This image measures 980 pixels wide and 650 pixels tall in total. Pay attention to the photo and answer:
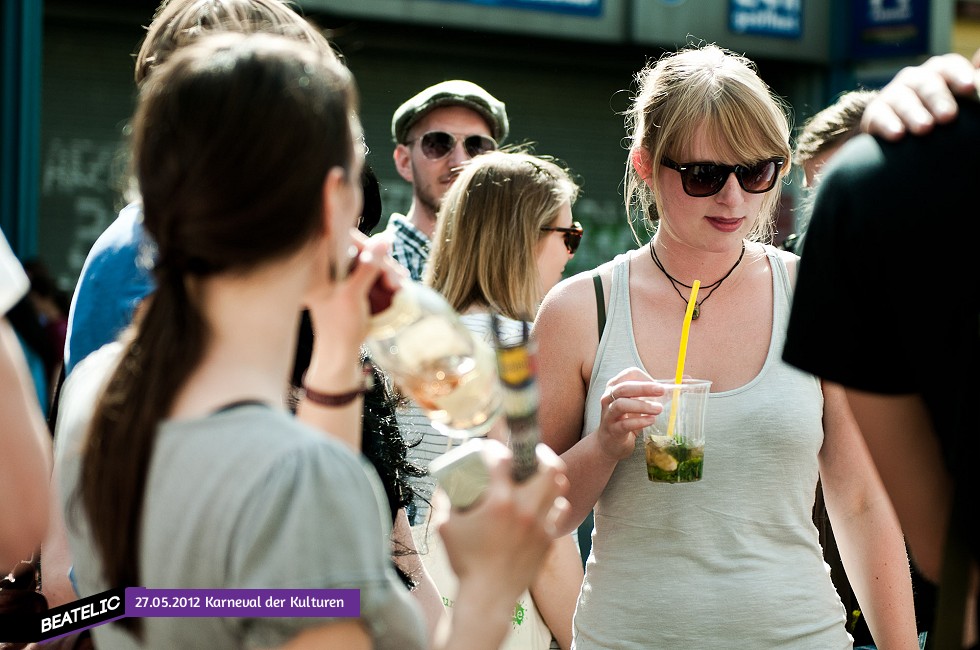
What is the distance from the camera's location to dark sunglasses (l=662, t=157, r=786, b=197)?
2.70 metres

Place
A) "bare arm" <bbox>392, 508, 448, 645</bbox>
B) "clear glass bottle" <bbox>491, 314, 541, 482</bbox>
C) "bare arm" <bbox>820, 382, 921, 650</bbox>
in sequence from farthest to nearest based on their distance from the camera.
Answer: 1. "bare arm" <bbox>820, 382, 921, 650</bbox>
2. "bare arm" <bbox>392, 508, 448, 645</bbox>
3. "clear glass bottle" <bbox>491, 314, 541, 482</bbox>

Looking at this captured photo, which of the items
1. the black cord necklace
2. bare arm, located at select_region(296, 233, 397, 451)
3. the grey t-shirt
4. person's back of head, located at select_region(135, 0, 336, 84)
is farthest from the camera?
the black cord necklace

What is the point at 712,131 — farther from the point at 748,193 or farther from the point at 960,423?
the point at 960,423

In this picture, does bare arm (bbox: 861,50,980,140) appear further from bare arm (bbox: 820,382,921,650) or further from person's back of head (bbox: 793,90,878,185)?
person's back of head (bbox: 793,90,878,185)

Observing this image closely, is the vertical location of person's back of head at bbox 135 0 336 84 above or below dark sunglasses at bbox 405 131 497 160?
above

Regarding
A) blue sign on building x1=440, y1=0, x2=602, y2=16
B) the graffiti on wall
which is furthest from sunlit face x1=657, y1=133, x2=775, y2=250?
blue sign on building x1=440, y1=0, x2=602, y2=16

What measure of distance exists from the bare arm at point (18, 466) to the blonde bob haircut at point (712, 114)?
1.57 metres

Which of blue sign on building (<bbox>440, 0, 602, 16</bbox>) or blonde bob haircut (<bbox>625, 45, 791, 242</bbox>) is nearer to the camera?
blonde bob haircut (<bbox>625, 45, 791, 242</bbox>)

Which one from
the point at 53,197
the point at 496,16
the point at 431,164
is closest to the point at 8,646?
the point at 431,164

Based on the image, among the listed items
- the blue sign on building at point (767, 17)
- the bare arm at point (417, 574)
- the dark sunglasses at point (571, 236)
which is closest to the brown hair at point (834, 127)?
the dark sunglasses at point (571, 236)

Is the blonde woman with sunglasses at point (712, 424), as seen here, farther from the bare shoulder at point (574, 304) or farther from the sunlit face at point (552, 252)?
the sunlit face at point (552, 252)

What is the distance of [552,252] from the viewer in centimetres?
391

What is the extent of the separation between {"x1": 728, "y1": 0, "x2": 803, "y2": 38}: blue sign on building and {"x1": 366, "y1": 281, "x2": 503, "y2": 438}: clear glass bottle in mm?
12297

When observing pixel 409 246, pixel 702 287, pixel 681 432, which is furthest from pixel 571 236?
pixel 681 432
